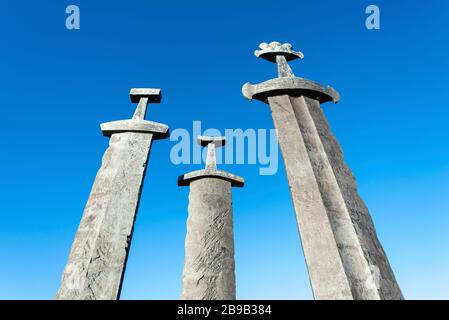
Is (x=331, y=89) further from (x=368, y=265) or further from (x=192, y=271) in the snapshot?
(x=192, y=271)

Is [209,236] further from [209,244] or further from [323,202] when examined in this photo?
[323,202]

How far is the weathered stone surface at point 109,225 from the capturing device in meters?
3.59

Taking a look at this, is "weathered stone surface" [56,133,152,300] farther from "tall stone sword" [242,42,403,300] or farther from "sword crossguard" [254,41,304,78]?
"sword crossguard" [254,41,304,78]

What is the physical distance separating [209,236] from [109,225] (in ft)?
5.64

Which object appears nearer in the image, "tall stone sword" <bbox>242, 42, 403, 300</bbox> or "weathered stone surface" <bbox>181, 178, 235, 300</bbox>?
"tall stone sword" <bbox>242, 42, 403, 300</bbox>

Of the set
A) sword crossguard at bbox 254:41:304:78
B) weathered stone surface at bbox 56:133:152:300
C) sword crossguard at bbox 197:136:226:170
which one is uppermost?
sword crossguard at bbox 254:41:304:78

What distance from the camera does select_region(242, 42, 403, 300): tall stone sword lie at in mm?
3291

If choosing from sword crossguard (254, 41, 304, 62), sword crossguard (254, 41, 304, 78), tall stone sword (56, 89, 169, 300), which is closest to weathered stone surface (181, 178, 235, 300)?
tall stone sword (56, 89, 169, 300)

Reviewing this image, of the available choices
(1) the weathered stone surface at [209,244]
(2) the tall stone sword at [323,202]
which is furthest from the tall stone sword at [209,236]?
(2) the tall stone sword at [323,202]

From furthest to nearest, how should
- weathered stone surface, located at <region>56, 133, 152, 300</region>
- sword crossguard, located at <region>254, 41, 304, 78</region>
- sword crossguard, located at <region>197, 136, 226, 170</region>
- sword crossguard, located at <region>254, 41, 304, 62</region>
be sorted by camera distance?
sword crossguard, located at <region>197, 136, 226, 170</region>, sword crossguard, located at <region>254, 41, 304, 62</region>, sword crossguard, located at <region>254, 41, 304, 78</region>, weathered stone surface, located at <region>56, 133, 152, 300</region>

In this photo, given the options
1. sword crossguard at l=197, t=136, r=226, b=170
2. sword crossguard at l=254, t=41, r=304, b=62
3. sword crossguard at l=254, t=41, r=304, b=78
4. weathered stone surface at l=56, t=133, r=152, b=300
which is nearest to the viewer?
weathered stone surface at l=56, t=133, r=152, b=300

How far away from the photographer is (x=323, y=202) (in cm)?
388
